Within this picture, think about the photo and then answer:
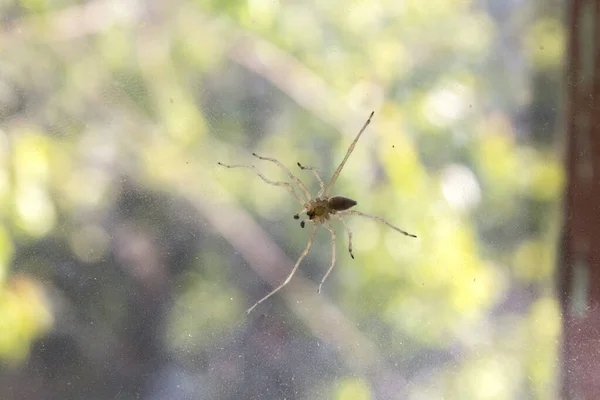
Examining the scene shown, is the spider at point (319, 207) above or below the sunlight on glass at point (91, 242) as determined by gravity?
above

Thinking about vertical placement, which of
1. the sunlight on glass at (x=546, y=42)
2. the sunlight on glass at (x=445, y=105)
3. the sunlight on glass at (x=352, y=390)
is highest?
the sunlight on glass at (x=546, y=42)

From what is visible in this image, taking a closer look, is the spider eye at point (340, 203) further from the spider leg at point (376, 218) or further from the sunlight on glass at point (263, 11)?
the sunlight on glass at point (263, 11)

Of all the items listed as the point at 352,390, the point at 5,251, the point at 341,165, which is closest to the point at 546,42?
the point at 341,165

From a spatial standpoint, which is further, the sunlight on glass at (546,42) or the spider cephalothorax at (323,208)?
the sunlight on glass at (546,42)

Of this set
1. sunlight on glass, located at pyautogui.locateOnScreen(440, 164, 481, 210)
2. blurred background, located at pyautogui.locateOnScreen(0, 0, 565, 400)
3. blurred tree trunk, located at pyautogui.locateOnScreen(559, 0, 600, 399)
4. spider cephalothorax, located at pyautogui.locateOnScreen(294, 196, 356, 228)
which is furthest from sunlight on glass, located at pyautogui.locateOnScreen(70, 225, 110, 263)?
blurred tree trunk, located at pyautogui.locateOnScreen(559, 0, 600, 399)

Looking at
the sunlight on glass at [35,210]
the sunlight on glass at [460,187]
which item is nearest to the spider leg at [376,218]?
the sunlight on glass at [460,187]

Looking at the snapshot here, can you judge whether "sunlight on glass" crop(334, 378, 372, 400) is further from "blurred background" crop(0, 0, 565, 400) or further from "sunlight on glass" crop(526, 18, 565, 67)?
"sunlight on glass" crop(526, 18, 565, 67)

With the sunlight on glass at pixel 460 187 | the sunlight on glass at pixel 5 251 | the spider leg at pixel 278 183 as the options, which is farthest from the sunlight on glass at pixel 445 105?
the sunlight on glass at pixel 5 251
